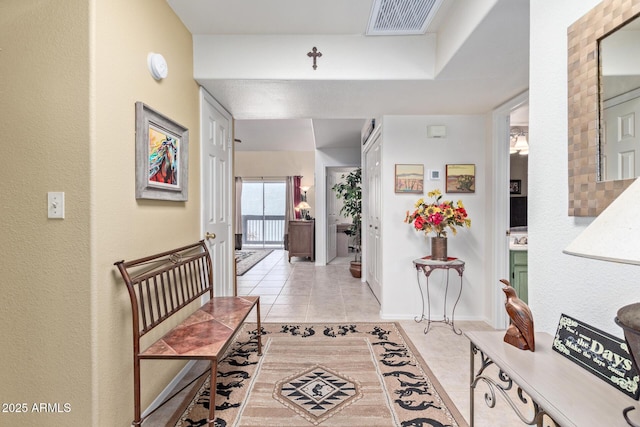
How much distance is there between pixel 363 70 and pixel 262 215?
7.14 m

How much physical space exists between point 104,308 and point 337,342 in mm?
1793

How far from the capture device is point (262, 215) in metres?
9.16

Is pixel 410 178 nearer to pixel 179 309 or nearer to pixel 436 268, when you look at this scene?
pixel 436 268

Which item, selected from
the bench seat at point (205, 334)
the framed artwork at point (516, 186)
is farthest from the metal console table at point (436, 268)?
the framed artwork at point (516, 186)

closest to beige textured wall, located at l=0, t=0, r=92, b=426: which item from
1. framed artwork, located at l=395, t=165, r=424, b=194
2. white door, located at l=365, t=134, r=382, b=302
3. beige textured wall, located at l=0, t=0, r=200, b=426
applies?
beige textured wall, located at l=0, t=0, r=200, b=426

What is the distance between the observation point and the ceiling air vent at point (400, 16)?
196 cm

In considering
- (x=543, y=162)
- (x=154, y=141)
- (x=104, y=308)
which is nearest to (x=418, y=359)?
(x=543, y=162)

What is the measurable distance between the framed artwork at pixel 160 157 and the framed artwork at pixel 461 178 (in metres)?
2.46

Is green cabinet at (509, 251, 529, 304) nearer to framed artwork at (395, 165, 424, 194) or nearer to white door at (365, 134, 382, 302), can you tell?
framed artwork at (395, 165, 424, 194)

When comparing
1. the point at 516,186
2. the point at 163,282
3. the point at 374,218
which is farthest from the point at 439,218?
the point at 516,186

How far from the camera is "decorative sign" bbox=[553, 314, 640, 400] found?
2.65 ft

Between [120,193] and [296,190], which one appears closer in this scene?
[120,193]

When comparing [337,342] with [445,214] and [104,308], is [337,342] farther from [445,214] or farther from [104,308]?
[104,308]

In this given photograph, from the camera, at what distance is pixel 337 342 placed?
268 cm
